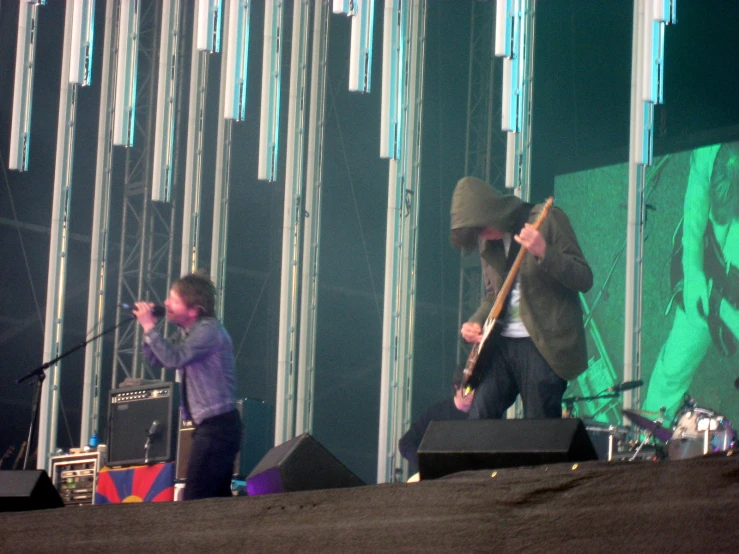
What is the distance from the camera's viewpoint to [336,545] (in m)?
1.79

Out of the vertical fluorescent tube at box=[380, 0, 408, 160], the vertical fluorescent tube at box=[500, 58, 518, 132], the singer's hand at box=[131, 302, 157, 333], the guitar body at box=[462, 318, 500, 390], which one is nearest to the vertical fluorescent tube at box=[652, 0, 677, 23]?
the vertical fluorescent tube at box=[500, 58, 518, 132]

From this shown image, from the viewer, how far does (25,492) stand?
2500mm

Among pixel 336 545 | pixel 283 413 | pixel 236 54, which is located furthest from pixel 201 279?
pixel 283 413

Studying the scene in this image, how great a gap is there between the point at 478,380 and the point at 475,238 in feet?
1.50

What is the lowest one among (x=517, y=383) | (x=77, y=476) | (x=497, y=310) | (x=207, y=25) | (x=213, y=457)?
(x=77, y=476)

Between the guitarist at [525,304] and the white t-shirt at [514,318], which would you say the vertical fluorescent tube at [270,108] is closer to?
the guitarist at [525,304]

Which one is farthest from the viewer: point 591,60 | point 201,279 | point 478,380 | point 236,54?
point 591,60

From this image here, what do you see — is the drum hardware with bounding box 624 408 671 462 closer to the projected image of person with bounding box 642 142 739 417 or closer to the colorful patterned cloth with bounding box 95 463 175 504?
the projected image of person with bounding box 642 142 739 417

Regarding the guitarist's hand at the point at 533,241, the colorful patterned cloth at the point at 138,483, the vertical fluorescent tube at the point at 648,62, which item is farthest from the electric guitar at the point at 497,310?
the vertical fluorescent tube at the point at 648,62

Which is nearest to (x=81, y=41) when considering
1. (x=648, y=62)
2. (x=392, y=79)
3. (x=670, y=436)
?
(x=392, y=79)

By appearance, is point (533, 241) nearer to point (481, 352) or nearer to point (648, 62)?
point (481, 352)

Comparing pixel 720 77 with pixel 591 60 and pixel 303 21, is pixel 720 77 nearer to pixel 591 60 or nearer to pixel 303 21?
pixel 591 60

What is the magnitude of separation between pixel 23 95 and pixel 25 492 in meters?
5.55

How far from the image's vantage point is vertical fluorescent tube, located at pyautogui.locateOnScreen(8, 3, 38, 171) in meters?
7.51
